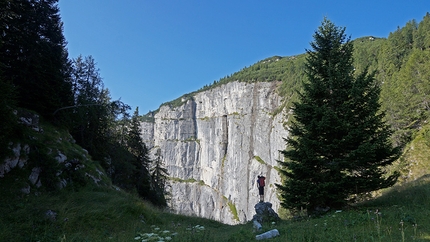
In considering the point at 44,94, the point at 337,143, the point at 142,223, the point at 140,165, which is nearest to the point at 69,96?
the point at 44,94

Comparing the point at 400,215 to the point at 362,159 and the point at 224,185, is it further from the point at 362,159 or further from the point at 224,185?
the point at 224,185

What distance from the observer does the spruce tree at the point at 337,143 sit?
8820 millimetres

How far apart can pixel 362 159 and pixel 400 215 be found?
269 cm

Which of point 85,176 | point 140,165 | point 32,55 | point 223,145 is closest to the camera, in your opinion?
point 85,176

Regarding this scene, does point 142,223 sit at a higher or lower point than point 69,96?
lower

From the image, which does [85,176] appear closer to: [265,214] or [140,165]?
[265,214]

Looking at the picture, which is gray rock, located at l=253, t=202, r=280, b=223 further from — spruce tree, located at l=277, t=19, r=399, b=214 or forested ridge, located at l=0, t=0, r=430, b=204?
forested ridge, located at l=0, t=0, r=430, b=204

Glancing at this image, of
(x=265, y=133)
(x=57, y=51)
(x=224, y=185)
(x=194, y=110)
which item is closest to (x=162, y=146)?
(x=194, y=110)

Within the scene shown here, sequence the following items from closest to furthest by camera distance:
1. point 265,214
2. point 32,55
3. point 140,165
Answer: point 265,214 → point 32,55 → point 140,165

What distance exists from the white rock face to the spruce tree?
53.5m

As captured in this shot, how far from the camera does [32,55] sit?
44.1 feet

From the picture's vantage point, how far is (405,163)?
67.6 ft

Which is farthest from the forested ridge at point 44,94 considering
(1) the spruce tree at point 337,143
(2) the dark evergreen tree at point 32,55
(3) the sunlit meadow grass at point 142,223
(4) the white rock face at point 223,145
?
(4) the white rock face at point 223,145

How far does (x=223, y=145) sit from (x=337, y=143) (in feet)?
290
